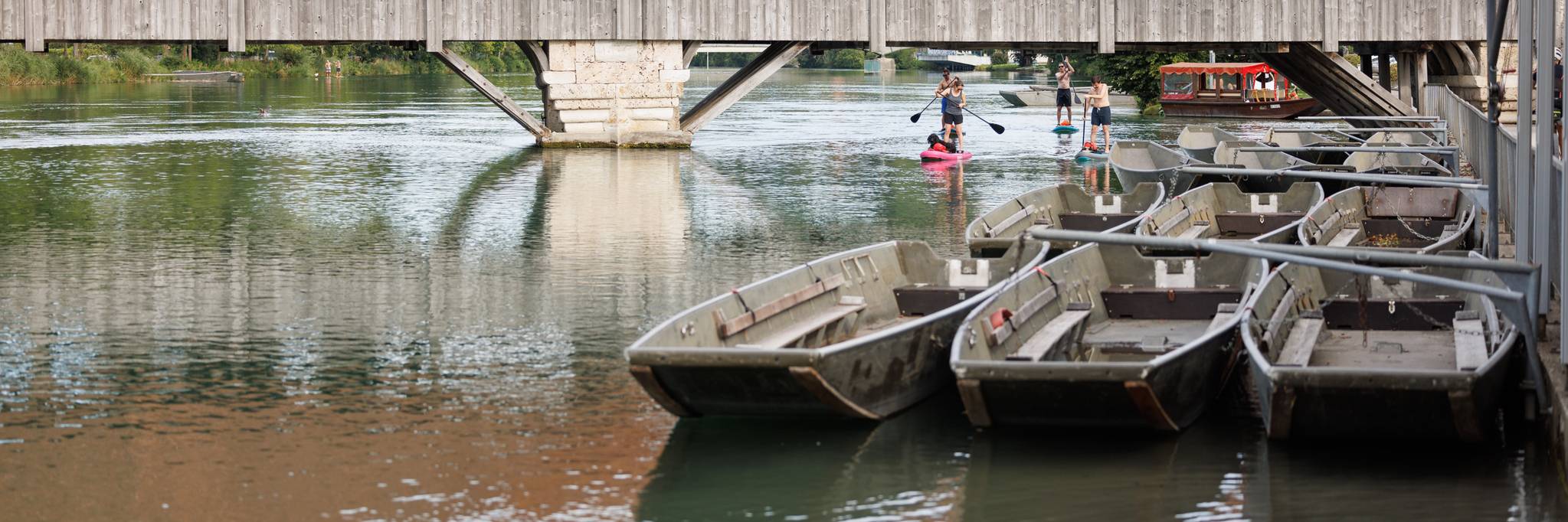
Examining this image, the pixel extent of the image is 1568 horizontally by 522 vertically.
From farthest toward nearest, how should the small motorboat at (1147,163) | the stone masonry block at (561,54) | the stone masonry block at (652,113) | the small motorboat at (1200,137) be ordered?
the stone masonry block at (652,113) → the stone masonry block at (561,54) → the small motorboat at (1200,137) → the small motorboat at (1147,163)

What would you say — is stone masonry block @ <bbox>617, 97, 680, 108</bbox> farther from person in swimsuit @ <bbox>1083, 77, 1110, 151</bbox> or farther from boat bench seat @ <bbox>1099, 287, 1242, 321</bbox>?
boat bench seat @ <bbox>1099, 287, 1242, 321</bbox>

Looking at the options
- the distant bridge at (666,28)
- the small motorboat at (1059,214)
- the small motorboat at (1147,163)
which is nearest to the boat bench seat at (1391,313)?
the small motorboat at (1059,214)

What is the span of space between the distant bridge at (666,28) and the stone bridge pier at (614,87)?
3 cm

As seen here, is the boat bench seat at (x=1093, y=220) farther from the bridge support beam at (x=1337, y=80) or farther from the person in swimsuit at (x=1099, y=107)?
the bridge support beam at (x=1337, y=80)

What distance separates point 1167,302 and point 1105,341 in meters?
0.82

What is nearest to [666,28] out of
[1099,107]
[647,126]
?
[647,126]

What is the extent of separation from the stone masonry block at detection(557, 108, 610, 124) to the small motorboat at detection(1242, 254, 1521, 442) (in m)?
17.8

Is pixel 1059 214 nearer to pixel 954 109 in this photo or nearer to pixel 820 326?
pixel 820 326

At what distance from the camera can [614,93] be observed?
27.6 m

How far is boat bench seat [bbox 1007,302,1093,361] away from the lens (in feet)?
29.2

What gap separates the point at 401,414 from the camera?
30.2 ft

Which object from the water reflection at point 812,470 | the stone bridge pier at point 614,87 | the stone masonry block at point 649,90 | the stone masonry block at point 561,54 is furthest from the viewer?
the stone masonry block at point 649,90

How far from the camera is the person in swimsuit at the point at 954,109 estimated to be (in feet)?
89.0

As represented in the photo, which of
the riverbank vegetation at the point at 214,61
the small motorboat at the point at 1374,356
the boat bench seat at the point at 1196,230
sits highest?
the riverbank vegetation at the point at 214,61
